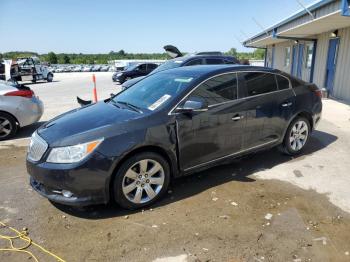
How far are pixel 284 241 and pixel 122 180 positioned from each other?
1.80 m

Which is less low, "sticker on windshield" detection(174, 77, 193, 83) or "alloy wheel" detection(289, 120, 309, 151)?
"sticker on windshield" detection(174, 77, 193, 83)

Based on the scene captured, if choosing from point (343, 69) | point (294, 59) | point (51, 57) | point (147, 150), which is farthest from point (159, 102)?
point (51, 57)

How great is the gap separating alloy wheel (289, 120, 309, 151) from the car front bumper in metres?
3.36

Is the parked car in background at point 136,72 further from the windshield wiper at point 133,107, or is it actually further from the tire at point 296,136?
the windshield wiper at point 133,107

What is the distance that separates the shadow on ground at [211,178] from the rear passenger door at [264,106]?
0.44m

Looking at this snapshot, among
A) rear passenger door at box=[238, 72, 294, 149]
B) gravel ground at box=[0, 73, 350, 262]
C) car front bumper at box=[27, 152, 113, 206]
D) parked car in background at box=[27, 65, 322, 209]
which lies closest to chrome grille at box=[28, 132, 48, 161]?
parked car in background at box=[27, 65, 322, 209]

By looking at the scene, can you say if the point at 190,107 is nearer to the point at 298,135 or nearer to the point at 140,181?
the point at 140,181

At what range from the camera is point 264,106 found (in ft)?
15.4

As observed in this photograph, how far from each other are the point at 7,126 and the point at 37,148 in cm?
397

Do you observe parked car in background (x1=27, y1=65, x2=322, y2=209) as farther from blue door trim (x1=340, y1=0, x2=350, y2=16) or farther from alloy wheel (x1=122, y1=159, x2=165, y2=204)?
blue door trim (x1=340, y1=0, x2=350, y2=16)

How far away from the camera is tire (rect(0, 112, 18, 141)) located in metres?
6.88

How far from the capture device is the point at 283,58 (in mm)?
21203

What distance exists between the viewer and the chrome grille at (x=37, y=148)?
3.49 meters

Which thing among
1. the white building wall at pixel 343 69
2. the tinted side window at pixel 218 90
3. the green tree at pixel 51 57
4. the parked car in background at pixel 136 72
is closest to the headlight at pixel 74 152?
the tinted side window at pixel 218 90
